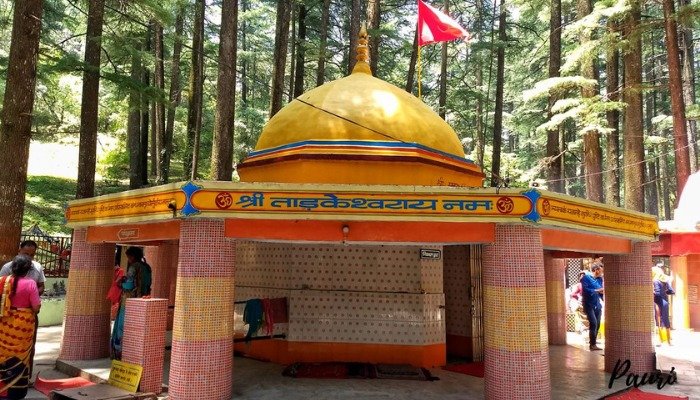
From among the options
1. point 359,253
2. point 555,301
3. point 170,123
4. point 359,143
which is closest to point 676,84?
point 555,301

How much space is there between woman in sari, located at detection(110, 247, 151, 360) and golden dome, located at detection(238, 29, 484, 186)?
2628mm

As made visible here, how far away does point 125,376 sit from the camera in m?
7.29

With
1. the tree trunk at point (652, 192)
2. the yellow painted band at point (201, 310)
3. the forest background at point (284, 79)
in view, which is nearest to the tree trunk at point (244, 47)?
the forest background at point (284, 79)

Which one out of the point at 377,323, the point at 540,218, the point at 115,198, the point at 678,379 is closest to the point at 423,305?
the point at 377,323

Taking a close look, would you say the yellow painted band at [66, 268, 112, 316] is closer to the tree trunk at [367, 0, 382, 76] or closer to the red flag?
the red flag

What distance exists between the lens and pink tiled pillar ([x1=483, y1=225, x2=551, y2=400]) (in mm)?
6613

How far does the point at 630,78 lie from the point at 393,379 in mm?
12651

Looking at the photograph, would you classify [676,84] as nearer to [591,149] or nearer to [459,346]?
[591,149]

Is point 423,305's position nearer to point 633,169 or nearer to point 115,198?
point 115,198

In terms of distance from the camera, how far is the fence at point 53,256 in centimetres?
1512

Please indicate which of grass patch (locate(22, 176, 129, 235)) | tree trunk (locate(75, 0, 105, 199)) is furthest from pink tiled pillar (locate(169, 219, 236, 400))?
grass patch (locate(22, 176, 129, 235))

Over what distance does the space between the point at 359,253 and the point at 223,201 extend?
340 cm

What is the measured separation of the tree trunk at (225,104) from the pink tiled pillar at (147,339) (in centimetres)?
498

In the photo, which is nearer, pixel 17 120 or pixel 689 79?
pixel 17 120
